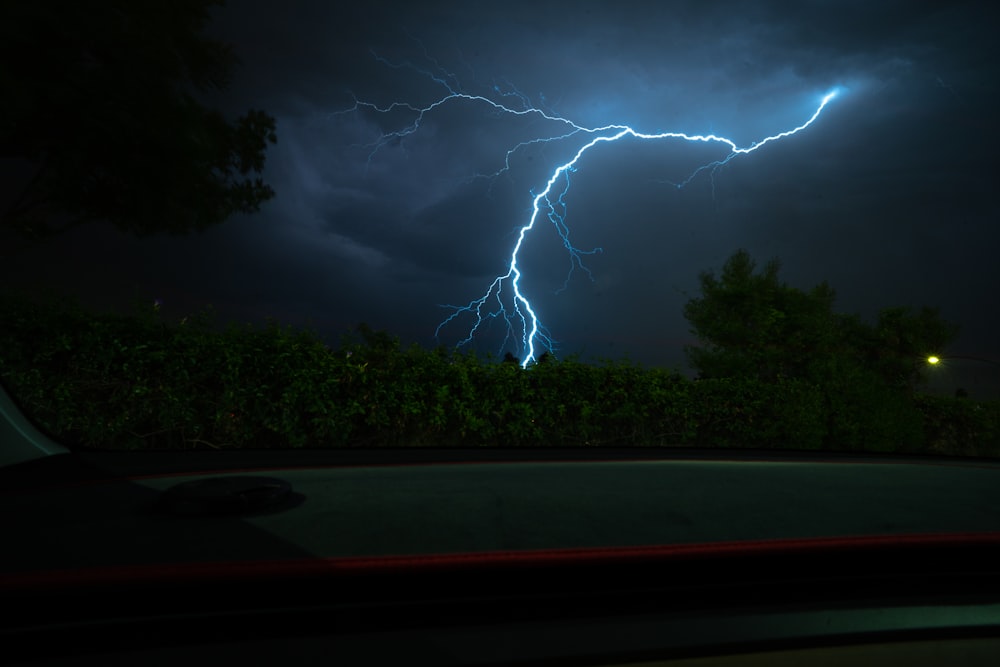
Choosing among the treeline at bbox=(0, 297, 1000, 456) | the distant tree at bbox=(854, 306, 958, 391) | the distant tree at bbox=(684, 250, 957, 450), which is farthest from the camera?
the distant tree at bbox=(854, 306, 958, 391)

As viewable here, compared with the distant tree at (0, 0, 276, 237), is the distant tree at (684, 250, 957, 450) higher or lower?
lower

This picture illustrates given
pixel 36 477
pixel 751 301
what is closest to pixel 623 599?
pixel 36 477

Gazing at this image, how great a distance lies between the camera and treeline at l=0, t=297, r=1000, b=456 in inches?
169

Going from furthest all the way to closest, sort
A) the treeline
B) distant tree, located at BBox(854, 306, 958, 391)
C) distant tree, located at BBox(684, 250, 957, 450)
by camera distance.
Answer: distant tree, located at BBox(854, 306, 958, 391) < distant tree, located at BBox(684, 250, 957, 450) < the treeline

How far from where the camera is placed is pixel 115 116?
5.34 m

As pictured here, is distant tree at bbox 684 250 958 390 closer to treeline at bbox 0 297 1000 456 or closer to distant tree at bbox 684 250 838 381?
distant tree at bbox 684 250 838 381

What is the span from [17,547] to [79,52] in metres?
6.16

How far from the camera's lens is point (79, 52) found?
16.4 feet

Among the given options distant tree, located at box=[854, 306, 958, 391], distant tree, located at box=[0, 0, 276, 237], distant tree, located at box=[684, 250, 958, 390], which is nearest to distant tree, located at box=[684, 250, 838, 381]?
distant tree, located at box=[684, 250, 958, 390]

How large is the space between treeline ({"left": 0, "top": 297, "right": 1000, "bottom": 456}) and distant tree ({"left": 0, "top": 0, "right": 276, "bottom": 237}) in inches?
93.4

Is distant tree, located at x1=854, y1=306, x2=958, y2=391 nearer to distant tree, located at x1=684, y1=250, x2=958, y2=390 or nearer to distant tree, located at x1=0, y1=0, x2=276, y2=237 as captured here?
distant tree, located at x1=684, y1=250, x2=958, y2=390

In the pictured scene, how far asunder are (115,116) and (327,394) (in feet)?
12.9

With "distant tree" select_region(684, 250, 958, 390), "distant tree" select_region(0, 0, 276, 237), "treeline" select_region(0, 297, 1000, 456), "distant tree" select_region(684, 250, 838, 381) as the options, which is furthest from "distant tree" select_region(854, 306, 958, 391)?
"distant tree" select_region(0, 0, 276, 237)

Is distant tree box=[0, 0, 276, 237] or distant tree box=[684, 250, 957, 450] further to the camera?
distant tree box=[684, 250, 957, 450]
